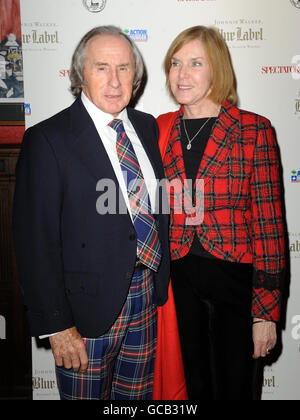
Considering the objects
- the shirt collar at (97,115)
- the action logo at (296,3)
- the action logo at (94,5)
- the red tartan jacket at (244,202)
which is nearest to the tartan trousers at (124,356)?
the red tartan jacket at (244,202)

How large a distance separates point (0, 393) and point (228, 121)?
253 centimetres

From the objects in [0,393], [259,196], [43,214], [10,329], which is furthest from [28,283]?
[0,393]

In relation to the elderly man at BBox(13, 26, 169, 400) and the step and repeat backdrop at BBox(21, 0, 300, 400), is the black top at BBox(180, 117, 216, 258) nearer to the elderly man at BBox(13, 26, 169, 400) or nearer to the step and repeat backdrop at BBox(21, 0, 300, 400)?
the elderly man at BBox(13, 26, 169, 400)

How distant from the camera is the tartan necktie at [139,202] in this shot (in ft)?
4.69

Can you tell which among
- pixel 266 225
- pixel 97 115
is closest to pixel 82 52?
pixel 97 115

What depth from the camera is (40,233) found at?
132cm

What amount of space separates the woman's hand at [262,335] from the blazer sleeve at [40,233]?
792 mm

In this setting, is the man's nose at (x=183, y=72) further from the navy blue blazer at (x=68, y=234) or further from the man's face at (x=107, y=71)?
the navy blue blazer at (x=68, y=234)

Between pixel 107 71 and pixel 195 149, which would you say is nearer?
pixel 107 71

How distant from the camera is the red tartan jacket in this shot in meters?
1.53

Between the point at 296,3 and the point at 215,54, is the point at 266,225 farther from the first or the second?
the point at 296,3

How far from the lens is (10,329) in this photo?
2730 millimetres

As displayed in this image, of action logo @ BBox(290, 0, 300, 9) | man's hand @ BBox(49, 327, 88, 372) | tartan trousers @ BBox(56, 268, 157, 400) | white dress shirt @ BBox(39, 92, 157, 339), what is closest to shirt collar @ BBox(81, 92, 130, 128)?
white dress shirt @ BBox(39, 92, 157, 339)

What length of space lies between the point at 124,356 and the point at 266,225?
2.62 ft
